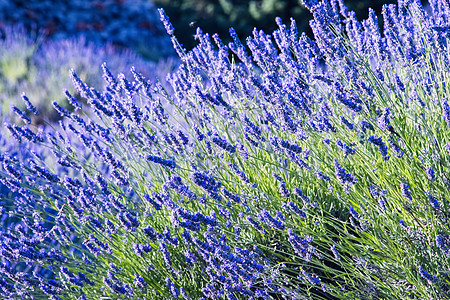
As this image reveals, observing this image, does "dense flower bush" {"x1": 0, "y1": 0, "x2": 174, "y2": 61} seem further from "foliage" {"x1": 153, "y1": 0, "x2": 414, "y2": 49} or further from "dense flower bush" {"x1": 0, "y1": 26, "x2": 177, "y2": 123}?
"dense flower bush" {"x1": 0, "y1": 26, "x2": 177, "y2": 123}

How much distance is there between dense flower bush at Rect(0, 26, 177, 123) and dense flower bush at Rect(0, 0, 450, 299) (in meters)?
3.46

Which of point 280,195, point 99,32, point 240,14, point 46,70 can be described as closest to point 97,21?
point 99,32

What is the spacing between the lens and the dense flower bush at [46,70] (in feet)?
18.2

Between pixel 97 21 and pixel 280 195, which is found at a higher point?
pixel 97 21

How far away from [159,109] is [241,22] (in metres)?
7.24

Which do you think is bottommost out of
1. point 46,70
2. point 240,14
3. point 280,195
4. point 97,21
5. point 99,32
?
point 280,195

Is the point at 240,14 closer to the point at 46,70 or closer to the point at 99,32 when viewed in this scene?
the point at 99,32

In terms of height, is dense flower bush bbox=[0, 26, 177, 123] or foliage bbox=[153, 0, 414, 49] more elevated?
foliage bbox=[153, 0, 414, 49]

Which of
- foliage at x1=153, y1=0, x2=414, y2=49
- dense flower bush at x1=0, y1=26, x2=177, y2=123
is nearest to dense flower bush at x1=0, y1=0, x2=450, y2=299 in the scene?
dense flower bush at x1=0, y1=26, x2=177, y2=123

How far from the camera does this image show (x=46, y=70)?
636cm

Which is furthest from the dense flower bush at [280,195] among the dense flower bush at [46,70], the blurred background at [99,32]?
the blurred background at [99,32]

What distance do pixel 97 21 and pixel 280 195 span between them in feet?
29.8

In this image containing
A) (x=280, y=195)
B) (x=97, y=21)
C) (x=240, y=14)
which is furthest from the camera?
(x=97, y=21)

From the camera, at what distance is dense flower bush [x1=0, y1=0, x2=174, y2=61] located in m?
9.42
